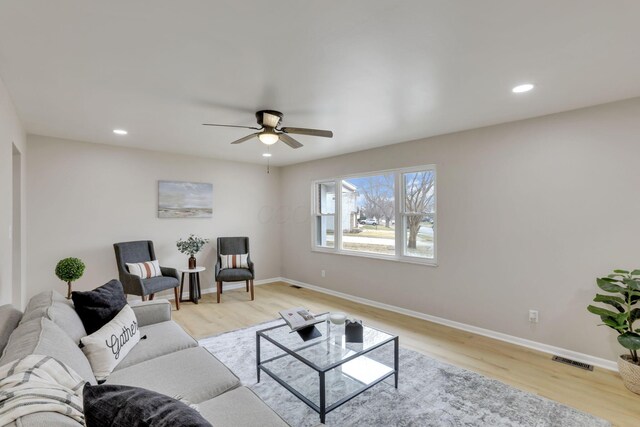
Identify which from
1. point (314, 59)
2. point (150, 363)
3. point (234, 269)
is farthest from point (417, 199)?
point (150, 363)

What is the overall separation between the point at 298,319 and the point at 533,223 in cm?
262

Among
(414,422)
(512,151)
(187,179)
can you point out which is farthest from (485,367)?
(187,179)

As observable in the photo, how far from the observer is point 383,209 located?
471 cm

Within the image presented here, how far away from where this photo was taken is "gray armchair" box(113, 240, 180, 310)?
397 cm

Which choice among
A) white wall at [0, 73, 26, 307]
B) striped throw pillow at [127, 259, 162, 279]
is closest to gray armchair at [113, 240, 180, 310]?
striped throw pillow at [127, 259, 162, 279]

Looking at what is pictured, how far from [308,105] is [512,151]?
2.28 metres

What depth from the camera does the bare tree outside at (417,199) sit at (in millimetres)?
4125

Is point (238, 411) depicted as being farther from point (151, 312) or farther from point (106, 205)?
point (106, 205)

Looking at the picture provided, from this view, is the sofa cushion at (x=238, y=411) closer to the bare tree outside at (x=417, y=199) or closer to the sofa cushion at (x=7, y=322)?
the sofa cushion at (x=7, y=322)

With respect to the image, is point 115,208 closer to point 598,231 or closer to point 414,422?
point 414,422

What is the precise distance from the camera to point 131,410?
87 cm

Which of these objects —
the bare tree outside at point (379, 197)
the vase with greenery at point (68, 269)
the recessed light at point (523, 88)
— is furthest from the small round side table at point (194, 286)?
the recessed light at point (523, 88)

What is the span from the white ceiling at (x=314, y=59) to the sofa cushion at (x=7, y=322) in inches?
61.5

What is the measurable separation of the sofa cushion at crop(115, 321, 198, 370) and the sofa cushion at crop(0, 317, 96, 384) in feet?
1.45
